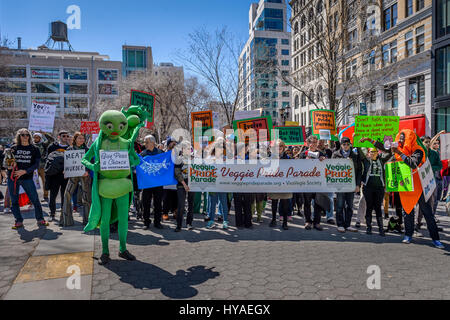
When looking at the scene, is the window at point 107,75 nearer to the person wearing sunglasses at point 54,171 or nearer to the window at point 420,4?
the window at point 420,4

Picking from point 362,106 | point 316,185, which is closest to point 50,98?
point 362,106

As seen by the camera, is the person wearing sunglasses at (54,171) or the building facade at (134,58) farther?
the building facade at (134,58)

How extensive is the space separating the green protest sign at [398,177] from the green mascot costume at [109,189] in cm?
473

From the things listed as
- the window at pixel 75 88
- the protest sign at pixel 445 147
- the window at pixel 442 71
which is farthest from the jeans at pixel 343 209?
the window at pixel 75 88

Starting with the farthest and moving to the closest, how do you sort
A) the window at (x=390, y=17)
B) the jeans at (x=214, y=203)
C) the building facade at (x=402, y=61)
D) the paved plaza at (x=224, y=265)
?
the window at (x=390, y=17), the building facade at (x=402, y=61), the jeans at (x=214, y=203), the paved plaza at (x=224, y=265)

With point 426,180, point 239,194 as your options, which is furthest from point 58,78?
point 426,180

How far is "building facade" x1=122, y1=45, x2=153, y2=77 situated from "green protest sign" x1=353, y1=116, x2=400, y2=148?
98862 mm

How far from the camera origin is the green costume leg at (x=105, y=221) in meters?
4.92

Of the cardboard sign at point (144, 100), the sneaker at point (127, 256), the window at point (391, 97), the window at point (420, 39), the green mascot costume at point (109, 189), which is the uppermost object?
the window at point (420, 39)

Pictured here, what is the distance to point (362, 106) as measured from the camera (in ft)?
60.1

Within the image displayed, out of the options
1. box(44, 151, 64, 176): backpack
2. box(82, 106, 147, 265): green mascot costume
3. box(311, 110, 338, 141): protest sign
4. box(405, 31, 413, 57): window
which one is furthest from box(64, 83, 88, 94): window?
box(82, 106, 147, 265): green mascot costume

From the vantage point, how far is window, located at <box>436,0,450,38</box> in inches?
910
